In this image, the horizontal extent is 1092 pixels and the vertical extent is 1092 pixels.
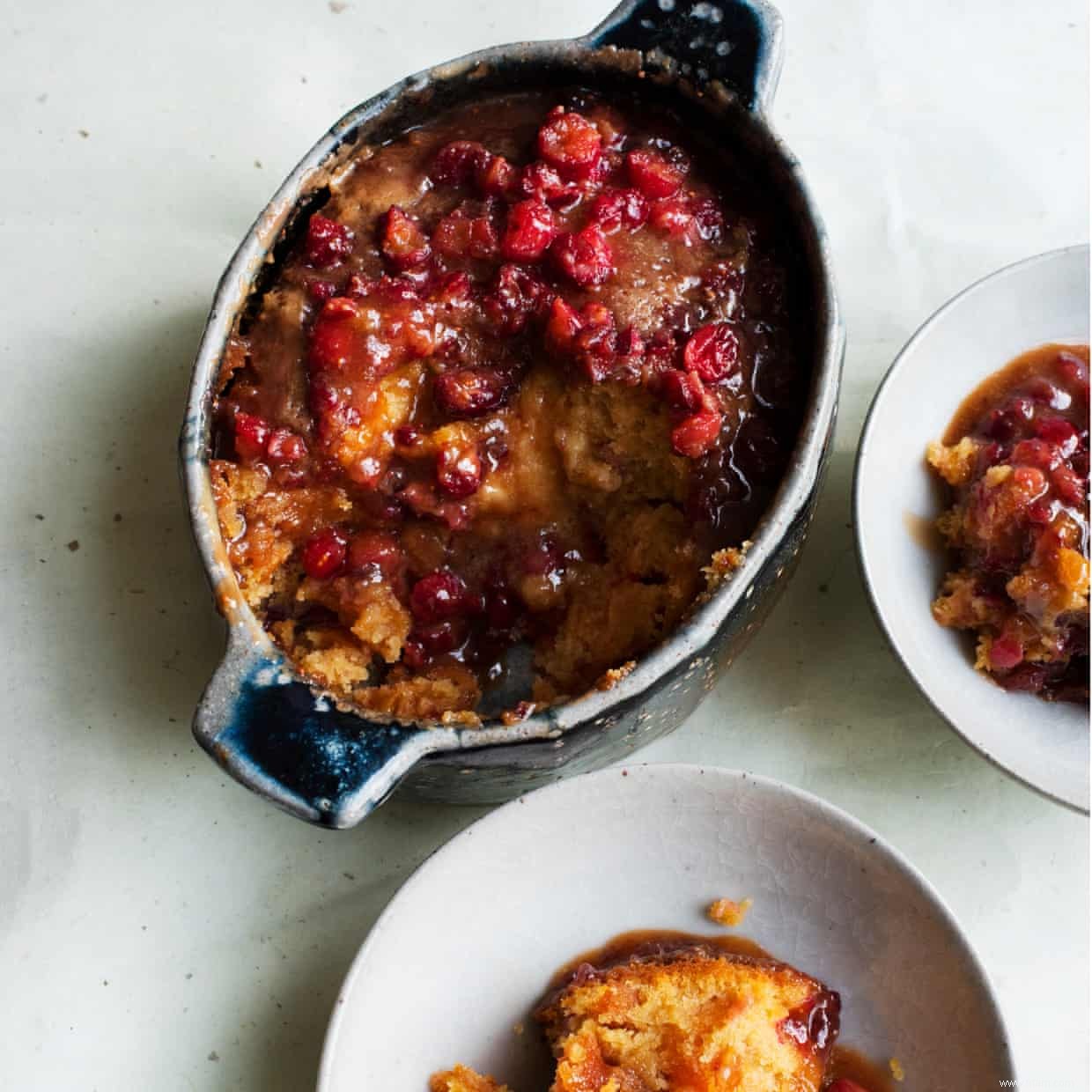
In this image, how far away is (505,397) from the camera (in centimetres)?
194

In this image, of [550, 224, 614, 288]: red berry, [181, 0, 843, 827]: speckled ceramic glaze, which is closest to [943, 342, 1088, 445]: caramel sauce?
[181, 0, 843, 827]: speckled ceramic glaze

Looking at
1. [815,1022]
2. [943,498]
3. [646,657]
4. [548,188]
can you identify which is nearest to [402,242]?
[548,188]

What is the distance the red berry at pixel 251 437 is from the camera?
6.15 feet

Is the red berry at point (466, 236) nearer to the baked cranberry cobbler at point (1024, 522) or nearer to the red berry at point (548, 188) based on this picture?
the red berry at point (548, 188)

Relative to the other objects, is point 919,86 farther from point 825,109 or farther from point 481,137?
point 481,137

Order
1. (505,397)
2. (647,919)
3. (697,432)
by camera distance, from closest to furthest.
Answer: (697,432) → (505,397) → (647,919)

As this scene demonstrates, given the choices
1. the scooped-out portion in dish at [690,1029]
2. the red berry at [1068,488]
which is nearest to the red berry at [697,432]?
the red berry at [1068,488]

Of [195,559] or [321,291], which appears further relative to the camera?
[195,559]

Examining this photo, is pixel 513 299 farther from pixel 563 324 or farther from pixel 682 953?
pixel 682 953

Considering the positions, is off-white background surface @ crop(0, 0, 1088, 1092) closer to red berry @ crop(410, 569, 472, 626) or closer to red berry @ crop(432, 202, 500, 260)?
red berry @ crop(410, 569, 472, 626)

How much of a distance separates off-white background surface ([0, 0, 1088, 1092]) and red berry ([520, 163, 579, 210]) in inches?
26.7

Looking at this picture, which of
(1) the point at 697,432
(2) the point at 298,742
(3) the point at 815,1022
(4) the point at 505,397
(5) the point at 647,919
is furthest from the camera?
(5) the point at 647,919

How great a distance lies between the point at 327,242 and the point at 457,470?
1.32 ft

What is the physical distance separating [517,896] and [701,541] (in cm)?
72
